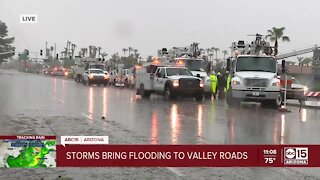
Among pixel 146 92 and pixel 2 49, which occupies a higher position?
pixel 2 49

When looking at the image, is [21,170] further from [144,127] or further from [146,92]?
[146,92]

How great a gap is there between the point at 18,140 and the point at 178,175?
2053 mm

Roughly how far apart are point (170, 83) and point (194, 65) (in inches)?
184

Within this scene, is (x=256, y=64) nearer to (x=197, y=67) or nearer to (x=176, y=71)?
(x=176, y=71)

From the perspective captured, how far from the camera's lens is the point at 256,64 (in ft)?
63.1

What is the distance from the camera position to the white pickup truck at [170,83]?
74.2ft

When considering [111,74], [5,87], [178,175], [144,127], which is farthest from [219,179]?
[111,74]

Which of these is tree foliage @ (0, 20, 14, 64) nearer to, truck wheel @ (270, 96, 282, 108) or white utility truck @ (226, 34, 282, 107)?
white utility truck @ (226, 34, 282, 107)

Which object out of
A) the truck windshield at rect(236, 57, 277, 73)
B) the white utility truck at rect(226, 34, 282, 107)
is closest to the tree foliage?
the white utility truck at rect(226, 34, 282, 107)

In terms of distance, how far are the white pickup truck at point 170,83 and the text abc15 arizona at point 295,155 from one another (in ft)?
55.9

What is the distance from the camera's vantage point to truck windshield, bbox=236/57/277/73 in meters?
19.1

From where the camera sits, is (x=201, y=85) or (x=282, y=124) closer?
(x=282, y=124)

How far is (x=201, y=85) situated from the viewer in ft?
75.3

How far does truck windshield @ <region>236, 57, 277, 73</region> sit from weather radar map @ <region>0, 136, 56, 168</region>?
14.7m
